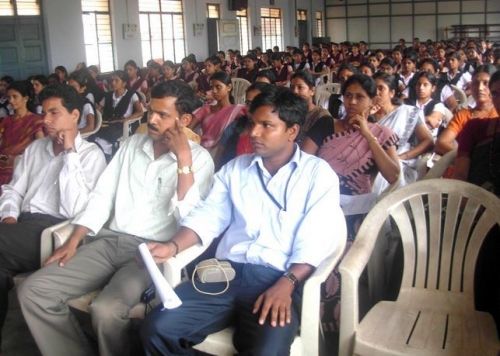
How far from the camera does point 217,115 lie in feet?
12.2

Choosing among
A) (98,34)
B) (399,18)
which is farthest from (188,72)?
(399,18)

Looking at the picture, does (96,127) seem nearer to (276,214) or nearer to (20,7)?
(276,214)

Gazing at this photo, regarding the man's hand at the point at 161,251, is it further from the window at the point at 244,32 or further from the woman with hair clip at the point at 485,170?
the window at the point at 244,32

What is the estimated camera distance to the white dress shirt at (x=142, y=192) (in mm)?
2145

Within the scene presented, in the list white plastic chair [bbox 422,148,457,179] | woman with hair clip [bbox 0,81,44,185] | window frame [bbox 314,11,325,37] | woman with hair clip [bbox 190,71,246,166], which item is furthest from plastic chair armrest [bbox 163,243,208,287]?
window frame [bbox 314,11,325,37]

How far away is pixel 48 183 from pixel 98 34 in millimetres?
7612

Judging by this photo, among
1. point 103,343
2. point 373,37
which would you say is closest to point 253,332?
point 103,343

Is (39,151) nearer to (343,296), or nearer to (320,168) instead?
(320,168)

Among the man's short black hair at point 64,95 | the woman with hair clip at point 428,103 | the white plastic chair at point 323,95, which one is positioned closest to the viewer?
the man's short black hair at point 64,95

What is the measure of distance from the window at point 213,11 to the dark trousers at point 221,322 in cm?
1159

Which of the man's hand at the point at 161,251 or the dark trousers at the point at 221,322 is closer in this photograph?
the dark trousers at the point at 221,322

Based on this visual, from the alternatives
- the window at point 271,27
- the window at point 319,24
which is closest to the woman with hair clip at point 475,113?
the window at point 271,27

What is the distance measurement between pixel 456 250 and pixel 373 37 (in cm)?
1871

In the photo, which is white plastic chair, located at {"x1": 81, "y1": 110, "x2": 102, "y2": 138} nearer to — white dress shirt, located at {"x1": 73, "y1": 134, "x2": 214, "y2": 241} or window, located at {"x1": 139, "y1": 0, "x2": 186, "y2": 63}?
white dress shirt, located at {"x1": 73, "y1": 134, "x2": 214, "y2": 241}
